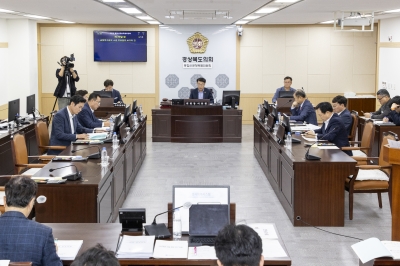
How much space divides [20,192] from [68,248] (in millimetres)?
516

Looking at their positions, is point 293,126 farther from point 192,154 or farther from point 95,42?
point 95,42

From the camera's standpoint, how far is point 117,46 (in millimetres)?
16594

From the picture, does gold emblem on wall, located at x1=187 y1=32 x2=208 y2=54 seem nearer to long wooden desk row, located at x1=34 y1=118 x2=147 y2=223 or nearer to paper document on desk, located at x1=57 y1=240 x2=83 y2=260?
long wooden desk row, located at x1=34 y1=118 x2=147 y2=223

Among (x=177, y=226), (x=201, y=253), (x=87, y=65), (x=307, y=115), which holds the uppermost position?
(x=87, y=65)

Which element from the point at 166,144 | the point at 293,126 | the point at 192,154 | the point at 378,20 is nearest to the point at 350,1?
the point at 293,126

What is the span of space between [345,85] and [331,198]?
1025cm

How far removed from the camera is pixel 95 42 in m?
16.6

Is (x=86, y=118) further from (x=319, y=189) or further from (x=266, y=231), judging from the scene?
(x=266, y=231)

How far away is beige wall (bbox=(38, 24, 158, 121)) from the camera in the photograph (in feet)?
54.5

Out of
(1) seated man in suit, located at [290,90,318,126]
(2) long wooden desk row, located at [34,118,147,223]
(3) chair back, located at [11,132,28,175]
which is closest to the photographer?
(2) long wooden desk row, located at [34,118,147,223]

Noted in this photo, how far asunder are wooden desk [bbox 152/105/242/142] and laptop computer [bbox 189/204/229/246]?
905 centimetres

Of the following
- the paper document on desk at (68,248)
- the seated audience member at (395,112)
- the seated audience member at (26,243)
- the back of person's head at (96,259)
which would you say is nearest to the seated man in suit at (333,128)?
the seated audience member at (395,112)

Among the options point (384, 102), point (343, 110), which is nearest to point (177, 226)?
point (343, 110)

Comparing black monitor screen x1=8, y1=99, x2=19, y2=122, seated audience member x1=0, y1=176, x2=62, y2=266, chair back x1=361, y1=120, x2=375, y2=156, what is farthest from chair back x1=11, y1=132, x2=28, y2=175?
chair back x1=361, y1=120, x2=375, y2=156
